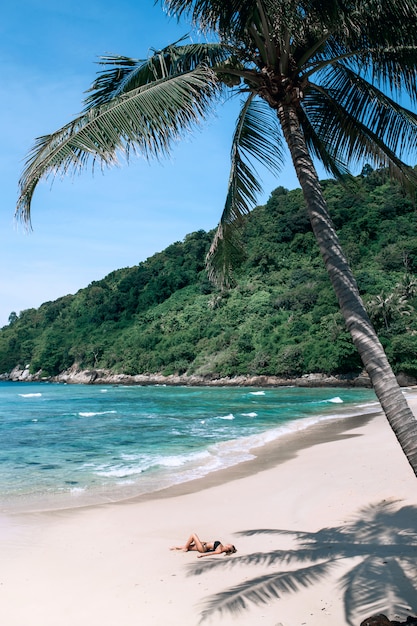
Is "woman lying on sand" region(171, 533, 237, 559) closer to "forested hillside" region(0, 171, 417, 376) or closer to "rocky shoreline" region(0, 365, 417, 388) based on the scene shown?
"forested hillside" region(0, 171, 417, 376)

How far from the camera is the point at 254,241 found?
39.5 m

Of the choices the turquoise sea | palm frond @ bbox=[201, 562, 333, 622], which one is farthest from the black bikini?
the turquoise sea

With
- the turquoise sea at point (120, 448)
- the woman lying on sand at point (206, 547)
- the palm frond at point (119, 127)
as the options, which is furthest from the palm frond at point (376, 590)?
the turquoise sea at point (120, 448)

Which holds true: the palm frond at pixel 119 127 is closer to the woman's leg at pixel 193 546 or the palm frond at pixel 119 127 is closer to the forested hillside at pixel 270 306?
the woman's leg at pixel 193 546

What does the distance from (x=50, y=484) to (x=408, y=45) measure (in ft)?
34.8

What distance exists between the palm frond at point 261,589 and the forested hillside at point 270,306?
102 ft

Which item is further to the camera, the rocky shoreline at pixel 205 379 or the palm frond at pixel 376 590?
the rocky shoreline at pixel 205 379

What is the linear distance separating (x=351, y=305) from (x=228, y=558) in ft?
10.3

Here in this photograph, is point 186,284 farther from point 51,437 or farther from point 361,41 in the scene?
point 361,41

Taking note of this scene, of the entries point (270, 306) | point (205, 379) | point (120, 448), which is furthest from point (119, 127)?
point (270, 306)

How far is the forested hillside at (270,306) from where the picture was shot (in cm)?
4994

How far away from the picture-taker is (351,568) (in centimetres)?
446

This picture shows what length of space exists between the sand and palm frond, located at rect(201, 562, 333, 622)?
1 centimetres

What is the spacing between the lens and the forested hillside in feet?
164
